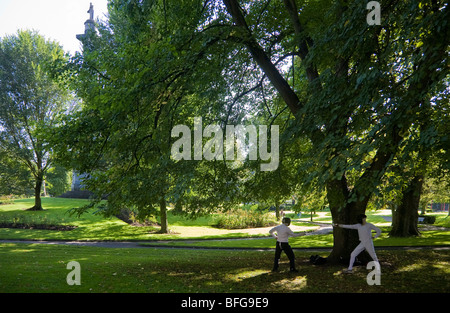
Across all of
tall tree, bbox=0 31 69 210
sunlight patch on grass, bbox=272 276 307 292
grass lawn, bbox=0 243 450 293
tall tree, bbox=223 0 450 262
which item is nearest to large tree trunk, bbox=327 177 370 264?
tall tree, bbox=223 0 450 262

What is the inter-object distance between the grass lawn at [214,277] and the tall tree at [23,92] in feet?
73.1

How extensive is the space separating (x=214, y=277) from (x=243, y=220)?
22051 mm

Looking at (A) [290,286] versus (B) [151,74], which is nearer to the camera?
(A) [290,286]

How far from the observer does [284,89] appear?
10289 mm

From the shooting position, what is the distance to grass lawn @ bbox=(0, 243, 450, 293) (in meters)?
7.55

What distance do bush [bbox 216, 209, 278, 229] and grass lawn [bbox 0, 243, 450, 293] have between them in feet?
60.6

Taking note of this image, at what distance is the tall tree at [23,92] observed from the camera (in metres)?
30.1

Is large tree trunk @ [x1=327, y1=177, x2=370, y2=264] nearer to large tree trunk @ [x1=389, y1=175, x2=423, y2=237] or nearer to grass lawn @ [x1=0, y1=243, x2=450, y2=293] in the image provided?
grass lawn @ [x1=0, y1=243, x2=450, y2=293]

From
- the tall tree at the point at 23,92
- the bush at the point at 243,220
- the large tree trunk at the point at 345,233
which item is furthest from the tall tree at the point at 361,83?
the tall tree at the point at 23,92

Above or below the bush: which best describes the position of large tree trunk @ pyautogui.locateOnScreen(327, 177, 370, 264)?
above

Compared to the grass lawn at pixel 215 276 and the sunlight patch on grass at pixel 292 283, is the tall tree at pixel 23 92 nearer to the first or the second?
the grass lawn at pixel 215 276
